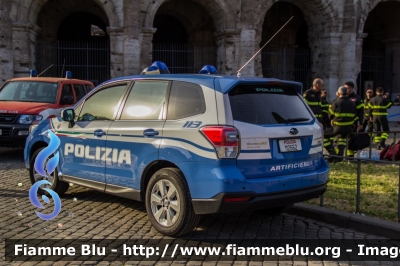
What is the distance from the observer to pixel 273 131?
15.6ft

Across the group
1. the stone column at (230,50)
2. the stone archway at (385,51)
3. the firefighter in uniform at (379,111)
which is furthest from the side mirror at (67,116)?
the stone archway at (385,51)

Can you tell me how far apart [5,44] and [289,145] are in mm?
14331

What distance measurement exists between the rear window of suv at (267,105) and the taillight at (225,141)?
0.65 feet

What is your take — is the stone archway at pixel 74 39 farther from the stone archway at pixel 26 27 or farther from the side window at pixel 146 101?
the side window at pixel 146 101

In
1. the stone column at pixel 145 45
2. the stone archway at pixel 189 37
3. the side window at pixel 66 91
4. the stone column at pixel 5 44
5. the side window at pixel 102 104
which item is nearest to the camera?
the side window at pixel 102 104

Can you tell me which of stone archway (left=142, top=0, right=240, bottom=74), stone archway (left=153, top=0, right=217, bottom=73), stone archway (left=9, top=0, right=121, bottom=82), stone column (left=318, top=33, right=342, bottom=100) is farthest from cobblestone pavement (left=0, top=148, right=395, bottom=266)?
stone archway (left=153, top=0, right=217, bottom=73)

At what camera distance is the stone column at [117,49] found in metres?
17.1

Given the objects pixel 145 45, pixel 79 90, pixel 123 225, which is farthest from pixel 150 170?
pixel 145 45

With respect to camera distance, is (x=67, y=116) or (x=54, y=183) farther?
(x=54, y=183)

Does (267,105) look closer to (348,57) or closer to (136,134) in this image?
(136,134)

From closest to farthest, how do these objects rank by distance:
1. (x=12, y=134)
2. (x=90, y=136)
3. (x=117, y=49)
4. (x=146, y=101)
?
(x=146, y=101)
(x=90, y=136)
(x=12, y=134)
(x=117, y=49)

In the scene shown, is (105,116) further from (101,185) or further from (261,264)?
(261,264)

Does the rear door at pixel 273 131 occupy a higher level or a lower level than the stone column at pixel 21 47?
lower

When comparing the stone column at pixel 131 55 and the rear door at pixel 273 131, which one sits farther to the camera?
the stone column at pixel 131 55
